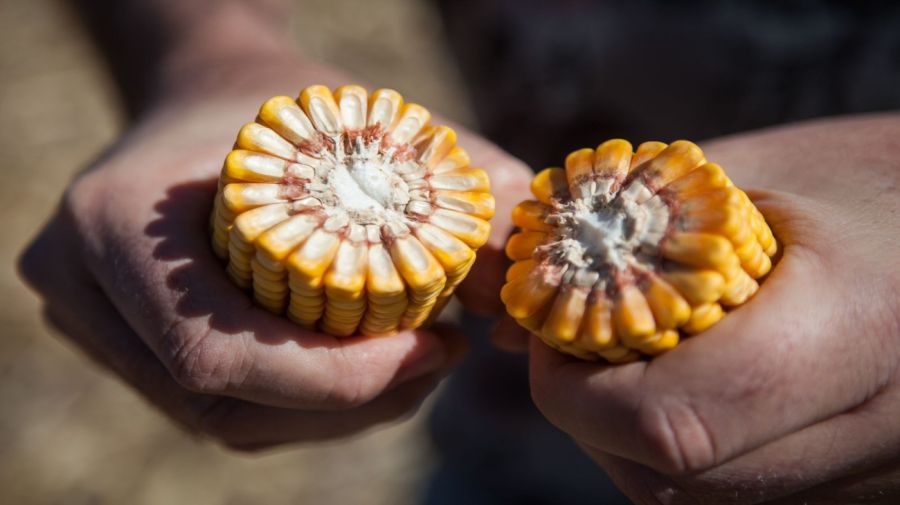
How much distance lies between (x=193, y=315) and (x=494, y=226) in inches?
42.2

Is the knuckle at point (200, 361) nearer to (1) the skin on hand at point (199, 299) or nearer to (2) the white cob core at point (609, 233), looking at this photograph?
(1) the skin on hand at point (199, 299)

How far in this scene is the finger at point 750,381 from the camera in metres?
1.95

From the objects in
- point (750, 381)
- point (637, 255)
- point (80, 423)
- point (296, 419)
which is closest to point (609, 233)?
point (637, 255)

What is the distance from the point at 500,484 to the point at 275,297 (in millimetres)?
3352

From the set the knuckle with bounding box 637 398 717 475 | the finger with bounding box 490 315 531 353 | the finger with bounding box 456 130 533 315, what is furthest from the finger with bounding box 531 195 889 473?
the finger with bounding box 456 130 533 315

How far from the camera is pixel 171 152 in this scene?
2832 mm

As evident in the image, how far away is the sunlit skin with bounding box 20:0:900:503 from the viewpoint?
1.98 metres

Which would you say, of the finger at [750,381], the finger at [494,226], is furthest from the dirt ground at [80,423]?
the finger at [750,381]

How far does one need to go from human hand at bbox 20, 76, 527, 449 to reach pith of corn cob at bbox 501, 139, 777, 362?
21.2 inches

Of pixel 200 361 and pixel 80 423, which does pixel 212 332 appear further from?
pixel 80 423

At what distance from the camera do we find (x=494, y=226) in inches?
110

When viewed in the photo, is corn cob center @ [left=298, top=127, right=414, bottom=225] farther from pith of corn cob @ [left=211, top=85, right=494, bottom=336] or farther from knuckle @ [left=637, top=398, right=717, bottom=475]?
knuckle @ [left=637, top=398, right=717, bottom=475]

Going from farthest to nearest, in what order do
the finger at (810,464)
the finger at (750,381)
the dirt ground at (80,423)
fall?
the dirt ground at (80,423) → the finger at (810,464) → the finger at (750,381)

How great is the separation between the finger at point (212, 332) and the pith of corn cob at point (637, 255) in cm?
58
